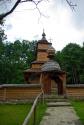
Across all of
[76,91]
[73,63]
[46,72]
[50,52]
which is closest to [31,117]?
[76,91]

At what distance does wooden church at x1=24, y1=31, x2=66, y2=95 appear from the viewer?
34562 mm

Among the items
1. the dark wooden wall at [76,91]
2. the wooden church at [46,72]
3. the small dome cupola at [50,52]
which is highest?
the small dome cupola at [50,52]

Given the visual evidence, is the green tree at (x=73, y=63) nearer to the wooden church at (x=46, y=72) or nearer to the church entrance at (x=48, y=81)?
the wooden church at (x=46, y=72)

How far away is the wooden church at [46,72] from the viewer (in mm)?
34562

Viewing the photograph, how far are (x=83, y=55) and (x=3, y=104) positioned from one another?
5203cm

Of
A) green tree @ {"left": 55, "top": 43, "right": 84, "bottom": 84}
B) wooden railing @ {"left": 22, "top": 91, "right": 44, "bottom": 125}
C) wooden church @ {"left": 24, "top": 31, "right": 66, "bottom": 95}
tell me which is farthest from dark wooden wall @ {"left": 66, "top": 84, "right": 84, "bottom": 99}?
green tree @ {"left": 55, "top": 43, "right": 84, "bottom": 84}

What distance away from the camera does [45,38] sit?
Result: 5359 centimetres

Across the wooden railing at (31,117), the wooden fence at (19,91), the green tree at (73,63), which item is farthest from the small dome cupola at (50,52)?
the wooden railing at (31,117)

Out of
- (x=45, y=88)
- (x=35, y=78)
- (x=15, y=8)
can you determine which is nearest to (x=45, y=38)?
(x=35, y=78)

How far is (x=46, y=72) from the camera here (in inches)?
1378

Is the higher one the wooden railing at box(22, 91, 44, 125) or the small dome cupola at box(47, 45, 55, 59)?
the small dome cupola at box(47, 45, 55, 59)

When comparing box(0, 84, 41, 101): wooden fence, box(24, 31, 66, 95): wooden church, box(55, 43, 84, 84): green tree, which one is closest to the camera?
box(0, 84, 41, 101): wooden fence

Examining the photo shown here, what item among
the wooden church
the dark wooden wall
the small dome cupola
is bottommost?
the dark wooden wall

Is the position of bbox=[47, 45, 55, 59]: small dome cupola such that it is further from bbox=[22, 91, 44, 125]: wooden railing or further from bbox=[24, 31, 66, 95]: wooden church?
bbox=[22, 91, 44, 125]: wooden railing
